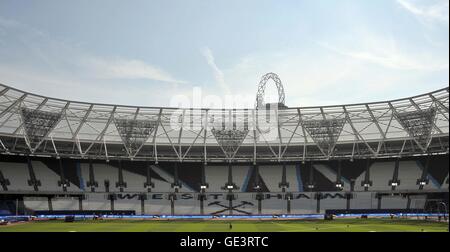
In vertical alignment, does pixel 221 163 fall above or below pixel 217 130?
below

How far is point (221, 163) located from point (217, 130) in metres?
15.4

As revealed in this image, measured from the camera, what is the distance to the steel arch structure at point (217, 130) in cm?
6275

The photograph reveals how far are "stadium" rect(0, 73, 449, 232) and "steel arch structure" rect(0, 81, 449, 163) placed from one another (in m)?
0.22

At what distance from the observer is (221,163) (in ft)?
284

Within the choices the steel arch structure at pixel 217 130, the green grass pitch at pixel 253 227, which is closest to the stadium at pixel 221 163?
the steel arch structure at pixel 217 130

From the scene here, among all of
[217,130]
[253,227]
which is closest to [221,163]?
[217,130]

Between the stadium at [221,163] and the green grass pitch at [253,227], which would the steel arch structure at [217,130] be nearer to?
the stadium at [221,163]

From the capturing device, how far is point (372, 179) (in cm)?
7856

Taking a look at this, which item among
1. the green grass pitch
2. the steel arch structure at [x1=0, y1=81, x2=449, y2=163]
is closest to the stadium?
the steel arch structure at [x1=0, y1=81, x2=449, y2=163]

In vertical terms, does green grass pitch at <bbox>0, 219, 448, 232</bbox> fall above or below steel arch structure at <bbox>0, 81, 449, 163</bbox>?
below

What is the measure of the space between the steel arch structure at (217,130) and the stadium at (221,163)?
0.72 feet

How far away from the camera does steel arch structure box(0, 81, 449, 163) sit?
6275 centimetres

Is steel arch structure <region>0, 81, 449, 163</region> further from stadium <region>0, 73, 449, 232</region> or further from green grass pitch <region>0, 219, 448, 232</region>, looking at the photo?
green grass pitch <region>0, 219, 448, 232</region>

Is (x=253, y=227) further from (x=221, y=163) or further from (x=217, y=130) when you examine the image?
(x=221, y=163)
